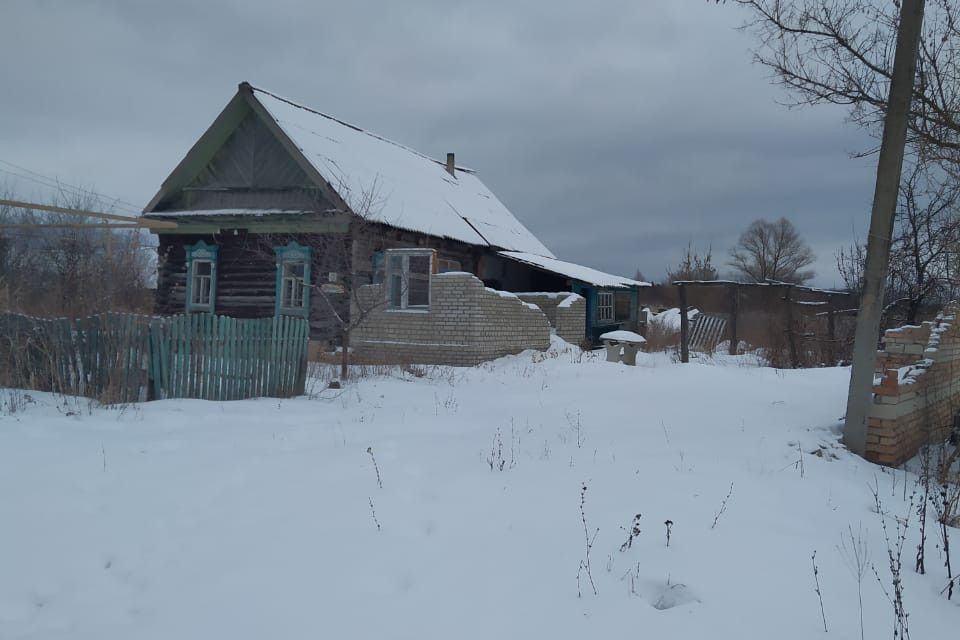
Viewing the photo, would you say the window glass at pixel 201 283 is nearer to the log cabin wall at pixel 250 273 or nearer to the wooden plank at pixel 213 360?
the log cabin wall at pixel 250 273

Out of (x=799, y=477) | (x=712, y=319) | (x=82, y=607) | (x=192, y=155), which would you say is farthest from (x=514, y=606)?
(x=712, y=319)

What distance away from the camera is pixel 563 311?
16969 mm

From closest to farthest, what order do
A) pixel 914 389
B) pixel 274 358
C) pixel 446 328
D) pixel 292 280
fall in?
pixel 914 389 < pixel 274 358 < pixel 446 328 < pixel 292 280

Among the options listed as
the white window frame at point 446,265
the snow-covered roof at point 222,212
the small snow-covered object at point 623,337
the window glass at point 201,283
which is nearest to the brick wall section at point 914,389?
the small snow-covered object at point 623,337

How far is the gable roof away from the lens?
14930mm

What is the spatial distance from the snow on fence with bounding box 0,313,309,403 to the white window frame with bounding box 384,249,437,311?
19.0ft

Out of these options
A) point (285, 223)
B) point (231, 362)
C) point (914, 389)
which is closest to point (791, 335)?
point (914, 389)

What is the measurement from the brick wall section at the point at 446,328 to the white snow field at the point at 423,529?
5790mm

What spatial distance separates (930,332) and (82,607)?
961cm

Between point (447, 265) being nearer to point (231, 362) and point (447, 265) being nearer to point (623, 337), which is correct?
point (623, 337)

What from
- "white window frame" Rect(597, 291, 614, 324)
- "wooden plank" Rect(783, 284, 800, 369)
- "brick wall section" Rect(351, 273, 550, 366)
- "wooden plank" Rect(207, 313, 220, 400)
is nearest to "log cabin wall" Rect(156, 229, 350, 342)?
"brick wall section" Rect(351, 273, 550, 366)

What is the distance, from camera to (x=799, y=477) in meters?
5.59

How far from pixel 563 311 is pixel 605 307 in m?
4.31

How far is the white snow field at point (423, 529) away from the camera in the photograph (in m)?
3.18
